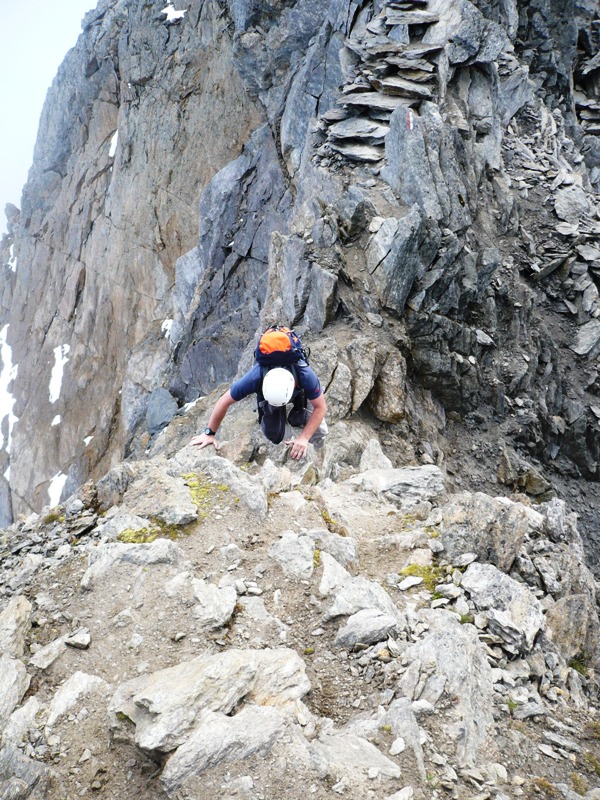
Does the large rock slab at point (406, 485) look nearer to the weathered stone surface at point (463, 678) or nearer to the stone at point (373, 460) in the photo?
the stone at point (373, 460)

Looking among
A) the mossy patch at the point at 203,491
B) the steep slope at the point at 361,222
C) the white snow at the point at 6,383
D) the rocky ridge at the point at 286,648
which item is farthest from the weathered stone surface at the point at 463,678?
the white snow at the point at 6,383

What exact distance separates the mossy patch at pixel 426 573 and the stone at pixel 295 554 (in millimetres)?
1328

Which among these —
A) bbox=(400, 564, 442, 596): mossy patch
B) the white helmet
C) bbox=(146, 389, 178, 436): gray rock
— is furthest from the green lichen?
bbox=(146, 389, 178, 436): gray rock

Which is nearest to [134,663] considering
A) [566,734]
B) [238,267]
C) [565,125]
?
[566,734]

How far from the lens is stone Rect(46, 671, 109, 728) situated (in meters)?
5.59

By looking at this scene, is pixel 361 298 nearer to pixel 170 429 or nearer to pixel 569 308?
pixel 170 429

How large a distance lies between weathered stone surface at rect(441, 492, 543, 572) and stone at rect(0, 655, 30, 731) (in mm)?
5540

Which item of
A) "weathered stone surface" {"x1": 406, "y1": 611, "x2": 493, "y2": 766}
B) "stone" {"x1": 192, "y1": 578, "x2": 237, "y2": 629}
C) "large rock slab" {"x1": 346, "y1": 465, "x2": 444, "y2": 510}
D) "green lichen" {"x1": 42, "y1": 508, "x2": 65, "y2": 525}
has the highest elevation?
"stone" {"x1": 192, "y1": 578, "x2": 237, "y2": 629}

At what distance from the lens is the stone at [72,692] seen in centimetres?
559

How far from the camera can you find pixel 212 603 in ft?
22.5

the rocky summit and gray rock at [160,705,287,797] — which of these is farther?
the rocky summit

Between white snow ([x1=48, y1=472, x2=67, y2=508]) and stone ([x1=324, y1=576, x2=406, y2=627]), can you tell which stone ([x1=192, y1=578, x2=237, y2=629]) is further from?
white snow ([x1=48, y1=472, x2=67, y2=508])

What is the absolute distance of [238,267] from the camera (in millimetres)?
35781

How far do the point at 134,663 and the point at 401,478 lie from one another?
6.86 meters
